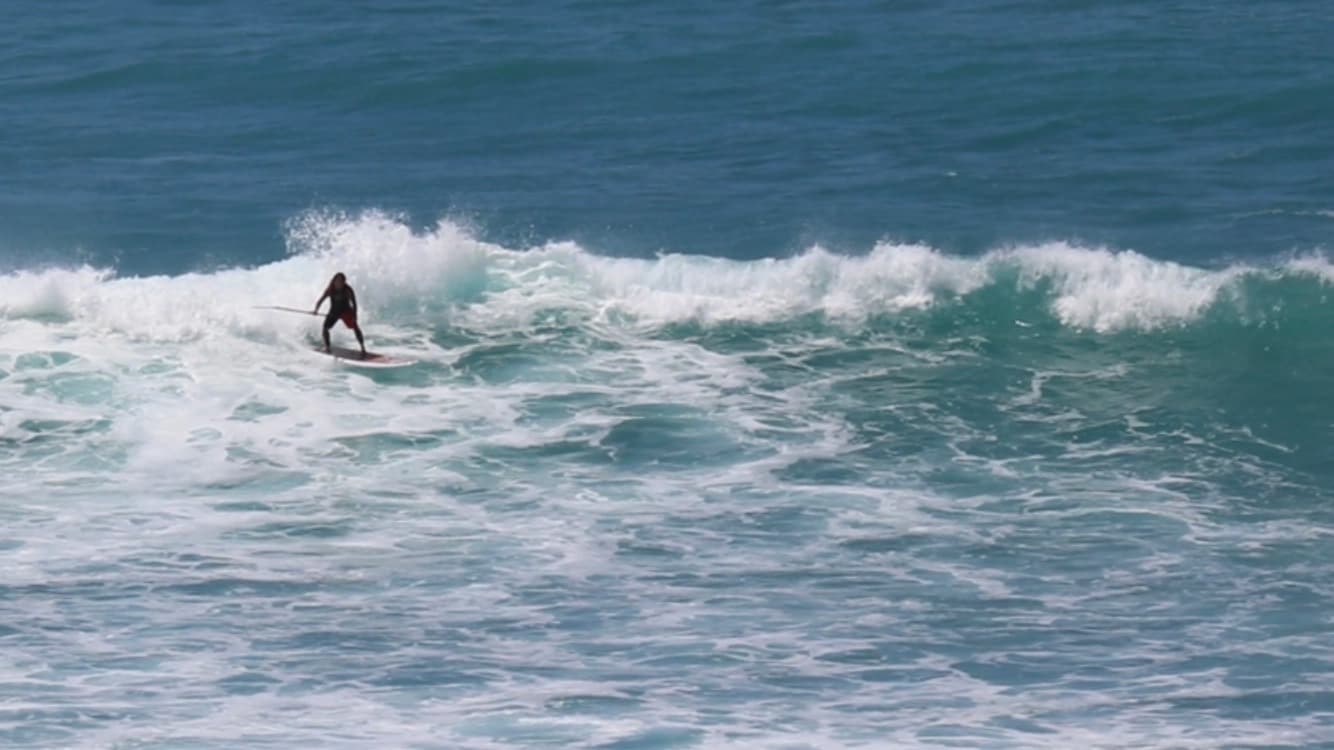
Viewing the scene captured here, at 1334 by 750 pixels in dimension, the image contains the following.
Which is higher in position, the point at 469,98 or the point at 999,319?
the point at 469,98

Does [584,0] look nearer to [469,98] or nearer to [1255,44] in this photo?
[469,98]

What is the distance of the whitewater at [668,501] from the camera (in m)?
15.1

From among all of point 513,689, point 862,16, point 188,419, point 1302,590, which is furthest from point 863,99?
point 513,689

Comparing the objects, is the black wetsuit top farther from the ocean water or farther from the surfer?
the ocean water

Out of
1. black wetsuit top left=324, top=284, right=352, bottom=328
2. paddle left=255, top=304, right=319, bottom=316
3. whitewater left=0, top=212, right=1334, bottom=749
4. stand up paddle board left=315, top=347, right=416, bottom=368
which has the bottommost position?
whitewater left=0, top=212, right=1334, bottom=749

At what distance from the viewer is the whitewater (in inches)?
593

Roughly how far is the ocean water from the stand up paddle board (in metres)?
0.22

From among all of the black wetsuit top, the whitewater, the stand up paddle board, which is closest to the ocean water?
the whitewater

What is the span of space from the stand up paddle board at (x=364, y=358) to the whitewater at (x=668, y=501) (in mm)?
219

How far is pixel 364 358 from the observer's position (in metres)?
24.3

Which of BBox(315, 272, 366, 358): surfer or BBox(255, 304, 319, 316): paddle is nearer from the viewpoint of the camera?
BBox(315, 272, 366, 358): surfer

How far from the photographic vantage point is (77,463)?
21.2 metres

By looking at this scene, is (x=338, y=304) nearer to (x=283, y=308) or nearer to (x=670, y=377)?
(x=283, y=308)

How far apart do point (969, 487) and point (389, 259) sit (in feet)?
31.4
